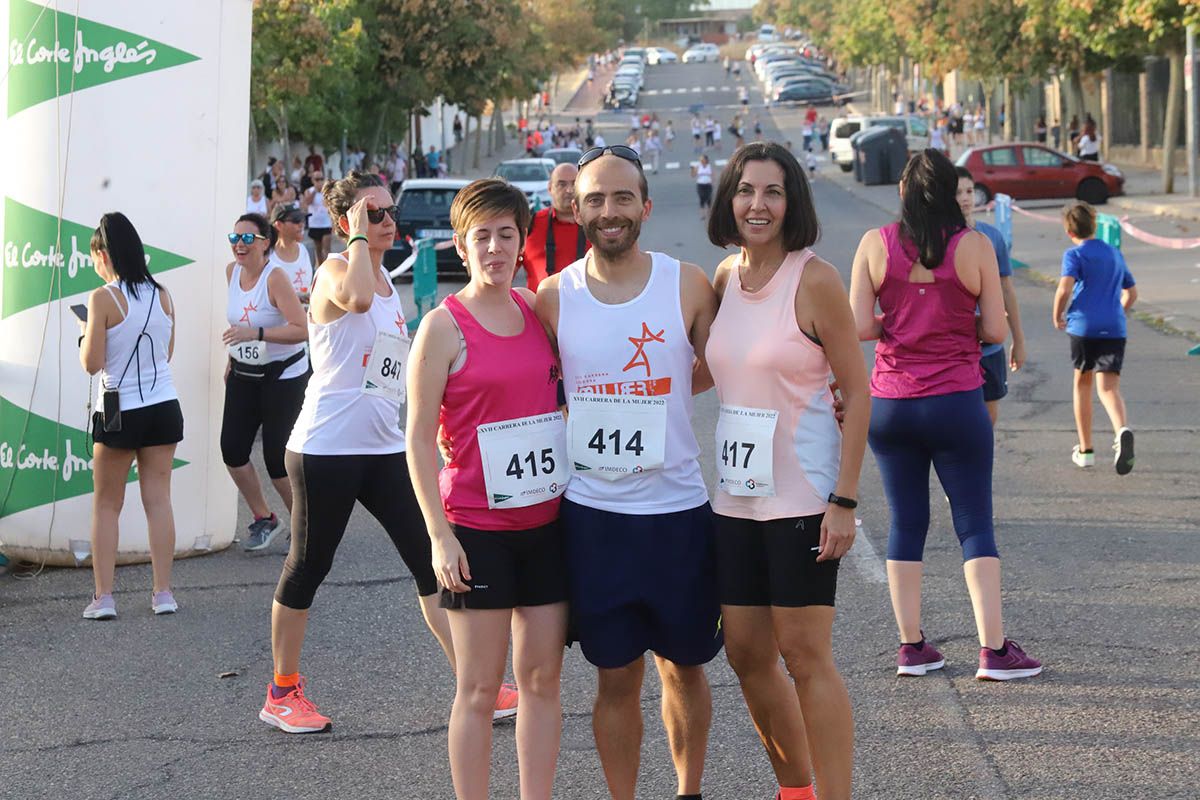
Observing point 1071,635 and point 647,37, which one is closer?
point 1071,635

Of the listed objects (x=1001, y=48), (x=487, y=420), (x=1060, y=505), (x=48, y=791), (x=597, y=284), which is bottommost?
(x=48, y=791)

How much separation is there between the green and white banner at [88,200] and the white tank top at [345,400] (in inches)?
114

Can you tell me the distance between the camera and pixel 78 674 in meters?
6.36

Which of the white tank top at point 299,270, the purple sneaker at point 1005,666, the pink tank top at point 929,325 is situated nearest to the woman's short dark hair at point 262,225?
the white tank top at point 299,270

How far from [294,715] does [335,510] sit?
0.75 m

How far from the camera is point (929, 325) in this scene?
5.69 metres

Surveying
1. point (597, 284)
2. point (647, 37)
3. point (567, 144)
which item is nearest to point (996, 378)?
point (597, 284)

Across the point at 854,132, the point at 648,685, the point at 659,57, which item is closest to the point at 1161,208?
the point at 854,132

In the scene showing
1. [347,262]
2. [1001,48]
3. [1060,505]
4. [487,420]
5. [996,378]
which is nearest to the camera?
[487,420]

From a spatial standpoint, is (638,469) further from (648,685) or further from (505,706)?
(648,685)

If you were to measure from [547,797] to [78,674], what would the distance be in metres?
2.93

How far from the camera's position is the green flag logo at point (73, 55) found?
7.91m

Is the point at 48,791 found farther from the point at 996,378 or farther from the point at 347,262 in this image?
the point at 996,378

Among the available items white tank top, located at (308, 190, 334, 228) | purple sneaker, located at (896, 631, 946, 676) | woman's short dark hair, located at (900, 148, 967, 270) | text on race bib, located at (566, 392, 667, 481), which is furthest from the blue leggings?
white tank top, located at (308, 190, 334, 228)
